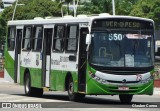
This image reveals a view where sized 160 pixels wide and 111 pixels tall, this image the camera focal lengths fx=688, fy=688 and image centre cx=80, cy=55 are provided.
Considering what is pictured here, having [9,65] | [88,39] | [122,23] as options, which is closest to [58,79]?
[88,39]

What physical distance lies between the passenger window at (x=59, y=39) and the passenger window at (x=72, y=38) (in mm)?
463

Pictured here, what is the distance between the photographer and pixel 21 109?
19844 mm

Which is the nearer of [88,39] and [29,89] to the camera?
[88,39]

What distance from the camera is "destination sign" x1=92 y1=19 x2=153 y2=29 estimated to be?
23.0m

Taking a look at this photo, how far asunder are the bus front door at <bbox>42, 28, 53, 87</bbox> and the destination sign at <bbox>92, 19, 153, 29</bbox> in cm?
353

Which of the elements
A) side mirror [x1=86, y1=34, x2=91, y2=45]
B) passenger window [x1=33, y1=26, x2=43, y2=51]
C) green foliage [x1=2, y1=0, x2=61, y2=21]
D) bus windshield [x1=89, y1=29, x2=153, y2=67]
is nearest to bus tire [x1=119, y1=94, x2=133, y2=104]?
bus windshield [x1=89, y1=29, x2=153, y2=67]

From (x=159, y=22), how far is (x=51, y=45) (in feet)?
232

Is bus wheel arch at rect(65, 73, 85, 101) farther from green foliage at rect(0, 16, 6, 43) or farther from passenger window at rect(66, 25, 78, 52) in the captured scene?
green foliage at rect(0, 16, 6, 43)

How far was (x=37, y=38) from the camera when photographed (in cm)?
2716

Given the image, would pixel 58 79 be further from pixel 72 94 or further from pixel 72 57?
pixel 72 57

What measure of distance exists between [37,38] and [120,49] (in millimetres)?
5325

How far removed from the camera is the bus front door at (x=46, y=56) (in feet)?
85.7

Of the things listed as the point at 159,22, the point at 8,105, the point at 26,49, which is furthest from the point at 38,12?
the point at 8,105

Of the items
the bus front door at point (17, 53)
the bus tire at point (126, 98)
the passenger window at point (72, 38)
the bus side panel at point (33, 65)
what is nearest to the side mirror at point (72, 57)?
the passenger window at point (72, 38)
